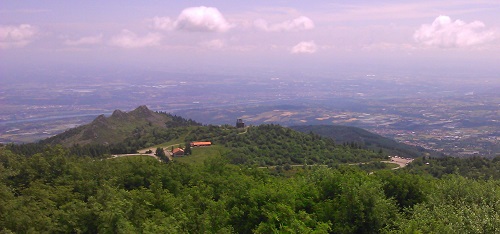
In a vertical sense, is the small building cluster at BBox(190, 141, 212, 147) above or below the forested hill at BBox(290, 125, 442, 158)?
above

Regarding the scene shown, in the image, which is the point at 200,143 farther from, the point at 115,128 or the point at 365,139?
the point at 365,139

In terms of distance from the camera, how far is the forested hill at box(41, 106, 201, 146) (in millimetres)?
128125

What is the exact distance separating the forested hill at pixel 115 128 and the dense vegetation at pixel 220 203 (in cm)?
8661

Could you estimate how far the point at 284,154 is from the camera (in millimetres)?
96562

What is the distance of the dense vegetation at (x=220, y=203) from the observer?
24078 millimetres

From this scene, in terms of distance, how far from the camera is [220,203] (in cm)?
2959

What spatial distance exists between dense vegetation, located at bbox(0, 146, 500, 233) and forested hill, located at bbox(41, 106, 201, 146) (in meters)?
86.6

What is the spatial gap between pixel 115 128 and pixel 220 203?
397 feet

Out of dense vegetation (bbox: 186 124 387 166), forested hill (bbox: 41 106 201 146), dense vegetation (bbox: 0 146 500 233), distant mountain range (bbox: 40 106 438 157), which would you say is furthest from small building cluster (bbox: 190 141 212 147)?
dense vegetation (bbox: 0 146 500 233)

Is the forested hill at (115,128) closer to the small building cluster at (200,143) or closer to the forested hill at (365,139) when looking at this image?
the small building cluster at (200,143)

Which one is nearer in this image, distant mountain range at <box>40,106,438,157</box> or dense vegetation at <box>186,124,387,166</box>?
dense vegetation at <box>186,124,387,166</box>

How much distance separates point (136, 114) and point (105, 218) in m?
149

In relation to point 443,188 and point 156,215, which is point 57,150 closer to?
point 156,215

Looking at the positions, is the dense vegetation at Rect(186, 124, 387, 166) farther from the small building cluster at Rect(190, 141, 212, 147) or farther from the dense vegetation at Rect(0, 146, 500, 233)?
the dense vegetation at Rect(0, 146, 500, 233)
